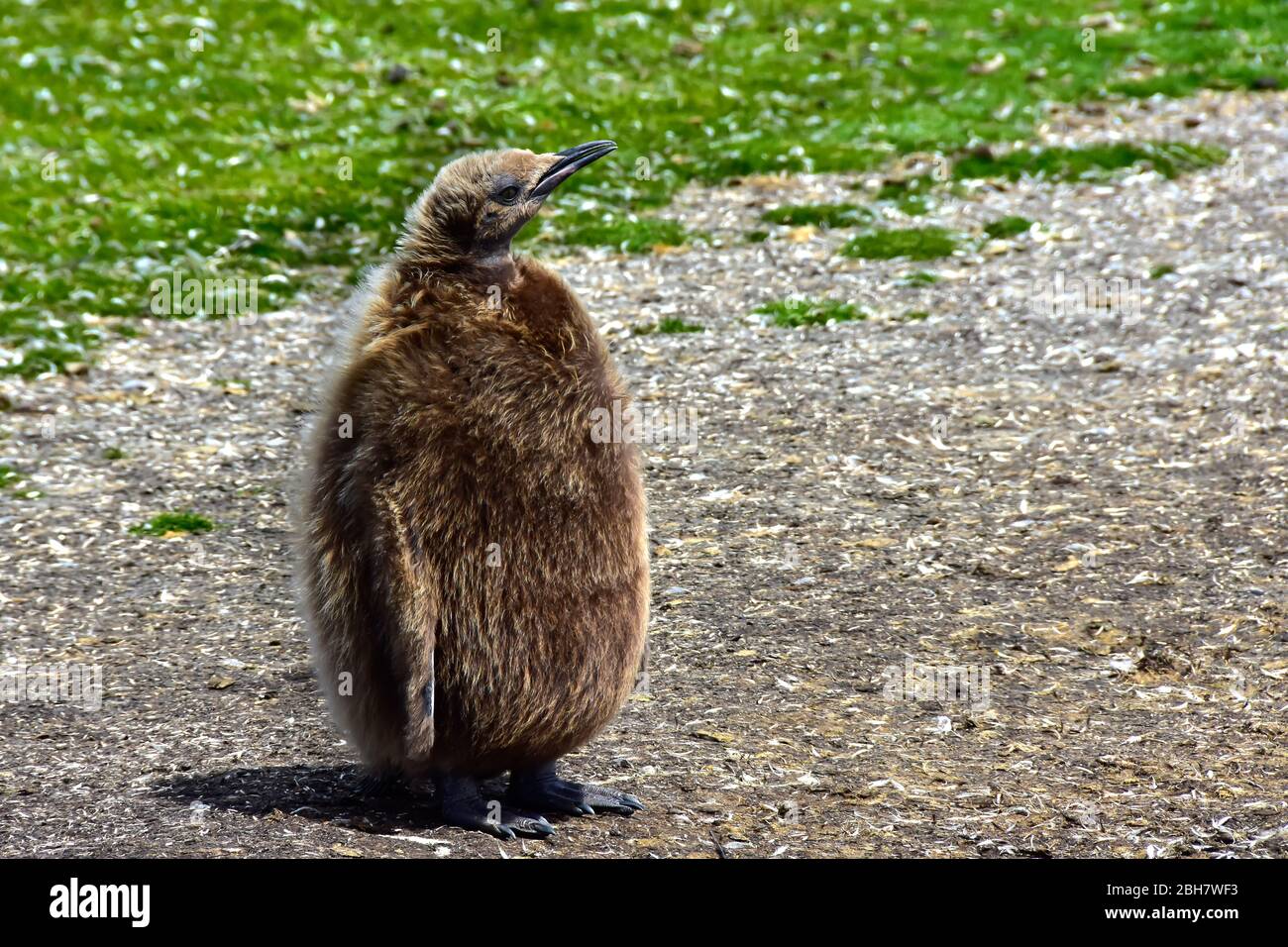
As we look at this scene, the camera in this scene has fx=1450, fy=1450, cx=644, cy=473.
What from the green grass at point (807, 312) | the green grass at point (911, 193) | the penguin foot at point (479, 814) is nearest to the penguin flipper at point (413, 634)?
the penguin foot at point (479, 814)

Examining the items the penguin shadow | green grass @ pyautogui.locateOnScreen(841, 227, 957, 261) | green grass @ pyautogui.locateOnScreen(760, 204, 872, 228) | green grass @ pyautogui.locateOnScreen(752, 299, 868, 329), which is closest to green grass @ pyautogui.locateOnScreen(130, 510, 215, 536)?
the penguin shadow

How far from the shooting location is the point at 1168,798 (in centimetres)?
549

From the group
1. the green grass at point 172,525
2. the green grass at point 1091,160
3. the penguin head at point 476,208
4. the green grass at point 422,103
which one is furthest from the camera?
the green grass at point 1091,160

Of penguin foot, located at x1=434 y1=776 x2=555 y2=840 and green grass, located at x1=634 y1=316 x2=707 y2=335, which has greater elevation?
green grass, located at x1=634 y1=316 x2=707 y2=335

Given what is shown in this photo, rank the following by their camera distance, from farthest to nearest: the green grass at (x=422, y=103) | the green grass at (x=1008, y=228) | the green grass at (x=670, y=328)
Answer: the green grass at (x=1008, y=228)
the green grass at (x=422, y=103)
the green grass at (x=670, y=328)

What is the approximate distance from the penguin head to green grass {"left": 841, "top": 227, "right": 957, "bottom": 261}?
29.5 ft

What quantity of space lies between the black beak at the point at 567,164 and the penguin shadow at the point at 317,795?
2.25 metres

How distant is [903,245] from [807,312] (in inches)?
76.8

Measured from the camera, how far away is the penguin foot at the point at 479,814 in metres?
5.01

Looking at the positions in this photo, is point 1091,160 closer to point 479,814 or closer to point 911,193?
point 911,193

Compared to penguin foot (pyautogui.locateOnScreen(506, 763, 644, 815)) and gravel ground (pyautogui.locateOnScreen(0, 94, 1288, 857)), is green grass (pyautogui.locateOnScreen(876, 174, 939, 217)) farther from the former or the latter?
penguin foot (pyautogui.locateOnScreen(506, 763, 644, 815))

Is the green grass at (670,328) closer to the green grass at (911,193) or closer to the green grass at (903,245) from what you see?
the green grass at (903,245)

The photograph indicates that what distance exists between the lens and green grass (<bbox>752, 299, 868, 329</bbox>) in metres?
12.1
